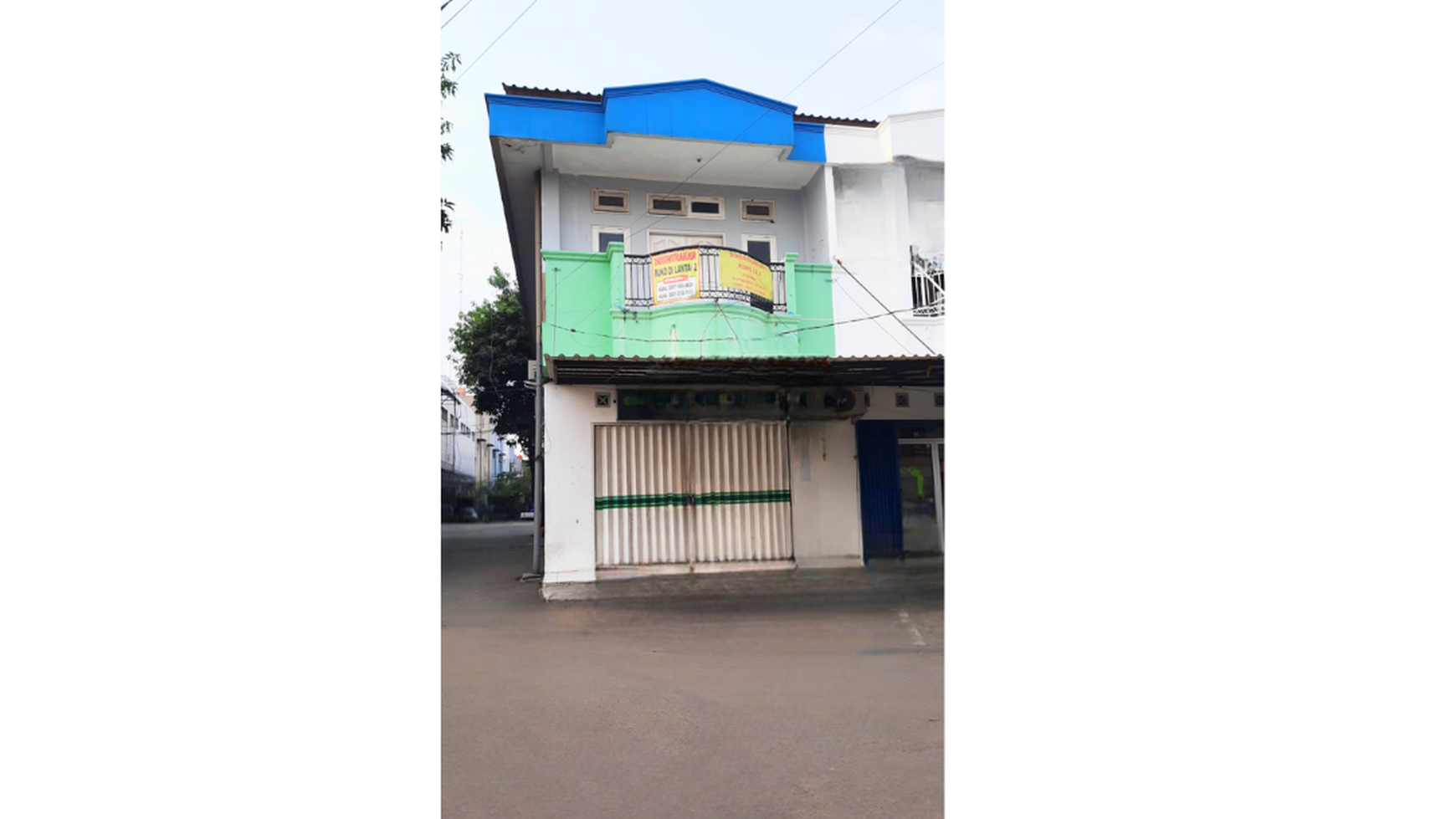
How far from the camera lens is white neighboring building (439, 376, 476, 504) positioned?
55.8ft

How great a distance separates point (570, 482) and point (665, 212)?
3322mm

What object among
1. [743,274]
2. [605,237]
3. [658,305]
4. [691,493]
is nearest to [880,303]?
[743,274]

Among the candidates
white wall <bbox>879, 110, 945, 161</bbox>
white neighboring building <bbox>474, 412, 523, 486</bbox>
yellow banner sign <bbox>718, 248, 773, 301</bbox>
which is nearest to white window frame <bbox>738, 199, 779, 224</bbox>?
yellow banner sign <bbox>718, 248, 773, 301</bbox>

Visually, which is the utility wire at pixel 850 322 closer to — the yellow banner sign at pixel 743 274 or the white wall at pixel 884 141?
the yellow banner sign at pixel 743 274

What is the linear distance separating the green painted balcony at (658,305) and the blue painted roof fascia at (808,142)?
154 cm

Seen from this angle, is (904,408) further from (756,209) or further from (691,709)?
(691,709)

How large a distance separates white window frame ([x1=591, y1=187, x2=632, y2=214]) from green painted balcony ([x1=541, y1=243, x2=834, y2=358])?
30.8 inches

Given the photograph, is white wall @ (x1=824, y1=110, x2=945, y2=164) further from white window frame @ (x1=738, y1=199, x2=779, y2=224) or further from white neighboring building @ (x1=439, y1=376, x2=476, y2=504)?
white neighboring building @ (x1=439, y1=376, x2=476, y2=504)

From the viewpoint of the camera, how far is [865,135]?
30.1ft

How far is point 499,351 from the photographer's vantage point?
14.2m

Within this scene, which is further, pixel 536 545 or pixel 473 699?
pixel 536 545

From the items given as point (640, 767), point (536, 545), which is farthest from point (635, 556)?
point (640, 767)
